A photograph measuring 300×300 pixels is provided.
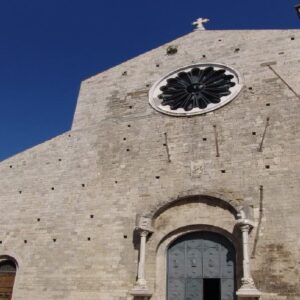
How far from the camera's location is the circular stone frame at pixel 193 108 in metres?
11.6

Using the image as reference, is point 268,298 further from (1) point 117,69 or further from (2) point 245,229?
(1) point 117,69

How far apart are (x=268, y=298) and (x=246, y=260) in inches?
32.6

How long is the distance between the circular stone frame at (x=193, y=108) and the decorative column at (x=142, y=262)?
3307 mm

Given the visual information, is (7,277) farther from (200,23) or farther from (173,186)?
(200,23)

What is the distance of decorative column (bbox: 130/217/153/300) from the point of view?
9375 mm

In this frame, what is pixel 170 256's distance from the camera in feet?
32.8

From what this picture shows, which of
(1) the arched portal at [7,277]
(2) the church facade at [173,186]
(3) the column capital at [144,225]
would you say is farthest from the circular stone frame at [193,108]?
(1) the arched portal at [7,277]

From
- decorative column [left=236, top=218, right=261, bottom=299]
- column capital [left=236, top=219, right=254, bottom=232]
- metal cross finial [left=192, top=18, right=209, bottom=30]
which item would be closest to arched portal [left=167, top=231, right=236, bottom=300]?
decorative column [left=236, top=218, right=261, bottom=299]

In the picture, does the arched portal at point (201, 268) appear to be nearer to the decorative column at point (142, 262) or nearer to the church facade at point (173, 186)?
the church facade at point (173, 186)

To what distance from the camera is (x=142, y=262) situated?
9.74 metres

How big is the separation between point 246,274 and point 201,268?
3.88ft

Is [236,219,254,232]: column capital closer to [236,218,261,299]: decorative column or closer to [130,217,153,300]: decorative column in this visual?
[236,218,261,299]: decorative column

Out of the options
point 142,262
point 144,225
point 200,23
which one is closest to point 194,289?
point 142,262

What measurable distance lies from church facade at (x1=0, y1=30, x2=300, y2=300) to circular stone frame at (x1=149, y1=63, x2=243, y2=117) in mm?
35
